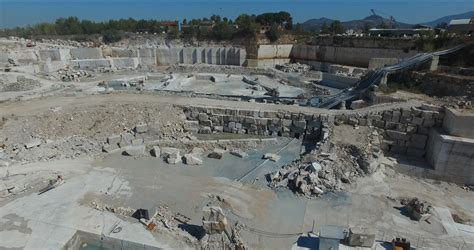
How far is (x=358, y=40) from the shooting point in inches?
1262

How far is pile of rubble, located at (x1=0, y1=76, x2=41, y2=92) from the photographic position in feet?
66.5

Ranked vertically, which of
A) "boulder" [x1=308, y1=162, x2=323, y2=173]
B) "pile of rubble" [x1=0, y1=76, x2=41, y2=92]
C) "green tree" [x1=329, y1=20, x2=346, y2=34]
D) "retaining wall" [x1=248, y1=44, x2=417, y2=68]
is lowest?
"boulder" [x1=308, y1=162, x2=323, y2=173]

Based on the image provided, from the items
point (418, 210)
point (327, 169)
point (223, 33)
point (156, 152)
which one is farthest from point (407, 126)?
point (223, 33)

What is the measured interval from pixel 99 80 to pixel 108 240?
68.0 feet

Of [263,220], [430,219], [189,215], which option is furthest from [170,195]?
[430,219]

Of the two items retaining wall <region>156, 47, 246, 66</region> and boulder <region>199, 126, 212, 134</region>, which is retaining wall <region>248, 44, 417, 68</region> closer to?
retaining wall <region>156, 47, 246, 66</region>

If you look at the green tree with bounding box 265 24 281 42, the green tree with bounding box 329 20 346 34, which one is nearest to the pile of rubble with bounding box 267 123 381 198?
the green tree with bounding box 265 24 281 42

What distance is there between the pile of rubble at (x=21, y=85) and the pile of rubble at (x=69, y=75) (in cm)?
268

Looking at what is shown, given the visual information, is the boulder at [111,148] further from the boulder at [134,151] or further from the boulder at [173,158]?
the boulder at [173,158]

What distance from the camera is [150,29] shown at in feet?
163

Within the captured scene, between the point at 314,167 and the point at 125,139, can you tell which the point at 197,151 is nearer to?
the point at 125,139

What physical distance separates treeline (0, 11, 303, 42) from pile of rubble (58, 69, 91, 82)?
682 inches

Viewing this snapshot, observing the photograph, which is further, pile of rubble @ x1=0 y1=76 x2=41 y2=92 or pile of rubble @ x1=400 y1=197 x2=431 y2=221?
pile of rubble @ x1=0 y1=76 x2=41 y2=92

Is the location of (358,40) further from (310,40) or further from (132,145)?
(132,145)
